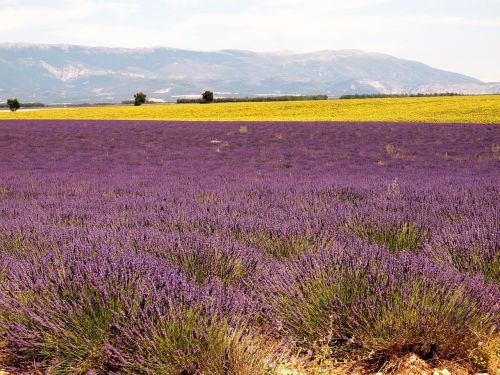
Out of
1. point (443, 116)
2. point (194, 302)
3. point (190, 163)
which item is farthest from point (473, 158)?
point (443, 116)

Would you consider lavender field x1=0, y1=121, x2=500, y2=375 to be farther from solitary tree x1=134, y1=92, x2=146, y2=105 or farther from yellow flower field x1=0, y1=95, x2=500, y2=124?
solitary tree x1=134, y1=92, x2=146, y2=105

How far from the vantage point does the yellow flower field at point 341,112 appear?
1234 inches

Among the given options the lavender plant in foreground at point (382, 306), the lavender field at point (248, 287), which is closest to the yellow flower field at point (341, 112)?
the lavender field at point (248, 287)

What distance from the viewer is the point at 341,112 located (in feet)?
121

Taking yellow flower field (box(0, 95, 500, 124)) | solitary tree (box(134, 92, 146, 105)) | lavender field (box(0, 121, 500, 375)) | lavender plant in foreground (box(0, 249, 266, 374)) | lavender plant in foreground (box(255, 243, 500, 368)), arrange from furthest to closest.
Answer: solitary tree (box(134, 92, 146, 105)), yellow flower field (box(0, 95, 500, 124)), lavender plant in foreground (box(255, 243, 500, 368)), lavender field (box(0, 121, 500, 375)), lavender plant in foreground (box(0, 249, 266, 374))

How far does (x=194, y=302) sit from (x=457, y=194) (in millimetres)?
4296

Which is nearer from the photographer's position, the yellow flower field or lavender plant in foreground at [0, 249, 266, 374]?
lavender plant in foreground at [0, 249, 266, 374]

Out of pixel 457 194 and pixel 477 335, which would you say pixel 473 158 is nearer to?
pixel 457 194

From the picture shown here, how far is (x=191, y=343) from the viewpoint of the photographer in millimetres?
2031

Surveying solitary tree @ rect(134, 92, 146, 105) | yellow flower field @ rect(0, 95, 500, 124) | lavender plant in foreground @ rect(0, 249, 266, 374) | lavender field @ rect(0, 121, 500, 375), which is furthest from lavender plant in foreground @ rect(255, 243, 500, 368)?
solitary tree @ rect(134, 92, 146, 105)

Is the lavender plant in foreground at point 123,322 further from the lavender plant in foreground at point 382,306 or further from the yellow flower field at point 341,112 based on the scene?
the yellow flower field at point 341,112

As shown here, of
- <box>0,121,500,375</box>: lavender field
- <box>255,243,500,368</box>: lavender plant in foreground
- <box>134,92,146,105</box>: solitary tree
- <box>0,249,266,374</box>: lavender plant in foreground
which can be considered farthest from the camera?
<box>134,92,146,105</box>: solitary tree

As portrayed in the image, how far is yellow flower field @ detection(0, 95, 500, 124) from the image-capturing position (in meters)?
31.3

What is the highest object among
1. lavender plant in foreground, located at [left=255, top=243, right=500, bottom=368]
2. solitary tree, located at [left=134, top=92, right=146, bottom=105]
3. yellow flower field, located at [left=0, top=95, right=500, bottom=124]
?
solitary tree, located at [left=134, top=92, right=146, bottom=105]
